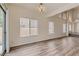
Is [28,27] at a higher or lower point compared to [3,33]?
higher

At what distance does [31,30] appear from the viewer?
322 inches

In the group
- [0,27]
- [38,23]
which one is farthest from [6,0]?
[38,23]

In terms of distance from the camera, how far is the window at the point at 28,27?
24.3 feet

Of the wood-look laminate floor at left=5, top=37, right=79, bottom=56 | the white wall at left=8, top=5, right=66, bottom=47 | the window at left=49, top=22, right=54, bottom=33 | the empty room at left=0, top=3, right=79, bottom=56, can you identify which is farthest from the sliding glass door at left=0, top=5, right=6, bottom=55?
the window at left=49, top=22, right=54, bottom=33

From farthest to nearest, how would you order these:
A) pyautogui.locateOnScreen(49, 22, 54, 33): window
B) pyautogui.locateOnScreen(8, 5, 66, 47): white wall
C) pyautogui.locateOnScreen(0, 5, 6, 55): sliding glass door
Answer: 1. pyautogui.locateOnScreen(49, 22, 54, 33): window
2. pyautogui.locateOnScreen(8, 5, 66, 47): white wall
3. pyautogui.locateOnScreen(0, 5, 6, 55): sliding glass door

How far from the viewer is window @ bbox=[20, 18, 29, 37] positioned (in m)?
7.33

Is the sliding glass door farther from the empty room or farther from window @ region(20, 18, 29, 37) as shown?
window @ region(20, 18, 29, 37)

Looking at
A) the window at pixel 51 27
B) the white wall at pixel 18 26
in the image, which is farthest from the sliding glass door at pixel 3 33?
the window at pixel 51 27

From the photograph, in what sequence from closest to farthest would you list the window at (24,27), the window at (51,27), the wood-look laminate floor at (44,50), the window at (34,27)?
the wood-look laminate floor at (44,50), the window at (24,27), the window at (34,27), the window at (51,27)

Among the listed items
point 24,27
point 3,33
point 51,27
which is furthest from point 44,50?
point 51,27

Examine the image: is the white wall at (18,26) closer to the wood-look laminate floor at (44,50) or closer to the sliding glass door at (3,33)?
the wood-look laminate floor at (44,50)

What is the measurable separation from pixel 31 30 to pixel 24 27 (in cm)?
77

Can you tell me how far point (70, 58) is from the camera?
1703mm

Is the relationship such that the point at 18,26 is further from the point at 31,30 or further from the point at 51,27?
the point at 51,27
